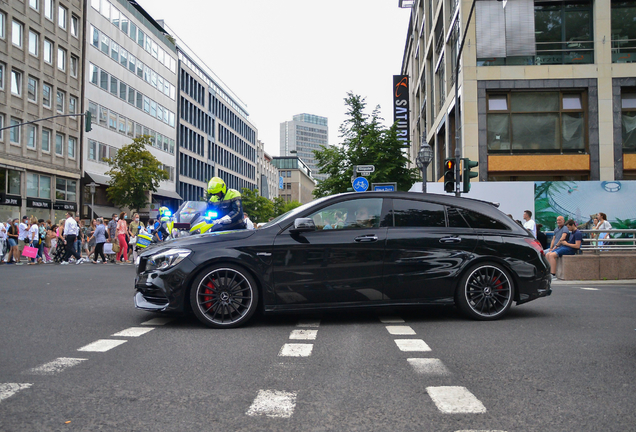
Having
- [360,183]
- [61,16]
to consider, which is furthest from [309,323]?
[61,16]

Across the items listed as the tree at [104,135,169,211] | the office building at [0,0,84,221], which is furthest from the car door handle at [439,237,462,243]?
the tree at [104,135,169,211]

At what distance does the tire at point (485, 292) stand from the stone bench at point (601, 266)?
8427mm

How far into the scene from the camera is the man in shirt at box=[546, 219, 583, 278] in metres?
14.5

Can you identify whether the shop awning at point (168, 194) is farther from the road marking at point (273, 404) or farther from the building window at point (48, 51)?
the road marking at point (273, 404)

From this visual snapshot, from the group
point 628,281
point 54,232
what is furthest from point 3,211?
point 628,281

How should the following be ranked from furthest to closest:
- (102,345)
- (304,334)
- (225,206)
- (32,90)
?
1. (32,90)
2. (225,206)
3. (304,334)
4. (102,345)

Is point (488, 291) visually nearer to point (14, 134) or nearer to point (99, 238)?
point (99, 238)

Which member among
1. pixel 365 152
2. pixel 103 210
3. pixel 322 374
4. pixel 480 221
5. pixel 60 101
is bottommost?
pixel 322 374

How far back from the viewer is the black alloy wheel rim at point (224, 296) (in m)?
6.54

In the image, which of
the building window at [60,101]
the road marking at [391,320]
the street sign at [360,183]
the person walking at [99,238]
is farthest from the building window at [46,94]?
the road marking at [391,320]

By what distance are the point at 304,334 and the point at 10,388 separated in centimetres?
290

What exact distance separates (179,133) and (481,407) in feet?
218

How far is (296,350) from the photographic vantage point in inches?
212

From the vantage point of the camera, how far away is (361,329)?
21.6ft
